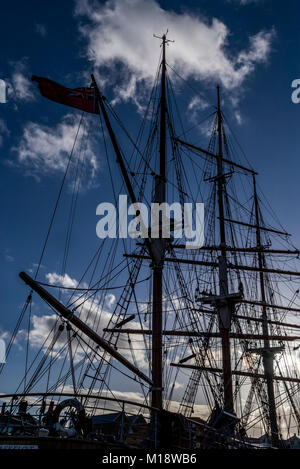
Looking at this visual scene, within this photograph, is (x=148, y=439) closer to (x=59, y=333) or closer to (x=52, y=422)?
(x=52, y=422)

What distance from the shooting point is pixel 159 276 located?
19.7m

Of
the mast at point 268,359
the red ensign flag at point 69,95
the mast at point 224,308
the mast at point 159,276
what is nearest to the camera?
the red ensign flag at point 69,95

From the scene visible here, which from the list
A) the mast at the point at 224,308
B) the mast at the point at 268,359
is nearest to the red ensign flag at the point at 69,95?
the mast at the point at 224,308

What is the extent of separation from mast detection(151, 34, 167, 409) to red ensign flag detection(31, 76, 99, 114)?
5575 mm

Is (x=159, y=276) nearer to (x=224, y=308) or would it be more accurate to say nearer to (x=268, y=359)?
(x=224, y=308)

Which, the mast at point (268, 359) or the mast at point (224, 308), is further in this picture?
the mast at point (268, 359)

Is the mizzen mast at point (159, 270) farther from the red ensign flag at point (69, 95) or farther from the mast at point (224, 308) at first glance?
the mast at point (224, 308)

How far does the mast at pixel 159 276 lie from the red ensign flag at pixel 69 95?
5575 mm

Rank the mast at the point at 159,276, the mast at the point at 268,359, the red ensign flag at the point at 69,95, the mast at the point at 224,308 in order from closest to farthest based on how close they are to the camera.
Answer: the red ensign flag at the point at 69,95, the mast at the point at 159,276, the mast at the point at 224,308, the mast at the point at 268,359

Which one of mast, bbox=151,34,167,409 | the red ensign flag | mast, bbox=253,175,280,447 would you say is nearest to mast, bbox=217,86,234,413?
mast, bbox=253,175,280,447

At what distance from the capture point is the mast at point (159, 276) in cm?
1689
